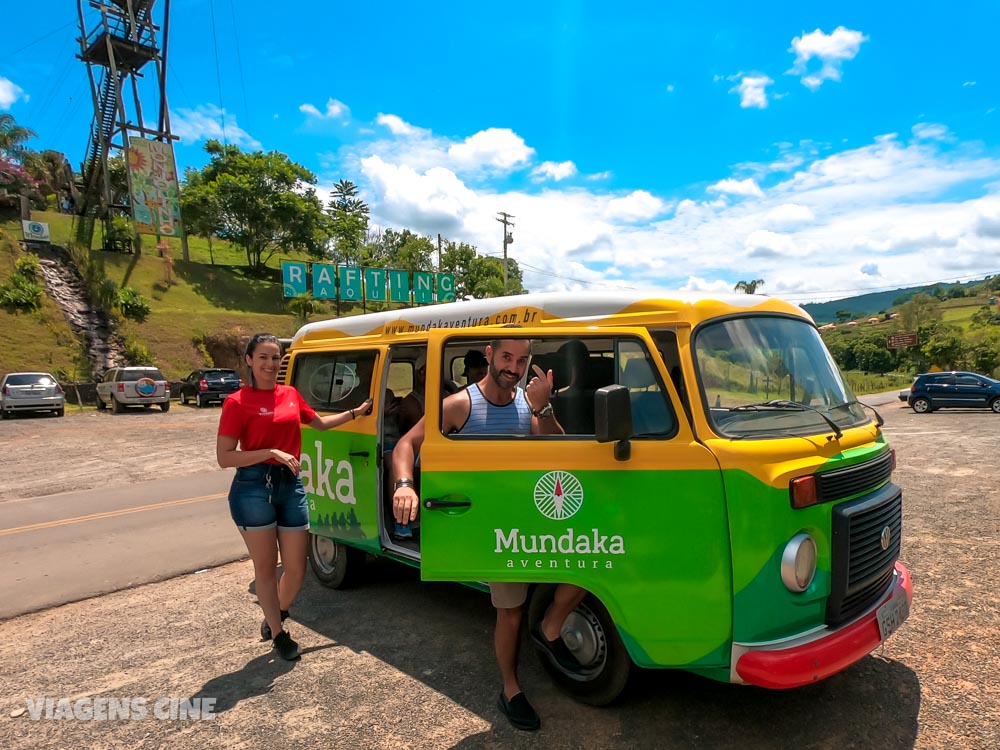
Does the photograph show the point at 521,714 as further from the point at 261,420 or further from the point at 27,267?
the point at 27,267

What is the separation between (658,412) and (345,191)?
87.4 m

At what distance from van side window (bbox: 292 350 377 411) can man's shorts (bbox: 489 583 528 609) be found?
1892 mm

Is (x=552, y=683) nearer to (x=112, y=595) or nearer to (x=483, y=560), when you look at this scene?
(x=483, y=560)

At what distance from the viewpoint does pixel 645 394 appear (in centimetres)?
298

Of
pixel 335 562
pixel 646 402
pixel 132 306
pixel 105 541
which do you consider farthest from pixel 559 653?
pixel 132 306

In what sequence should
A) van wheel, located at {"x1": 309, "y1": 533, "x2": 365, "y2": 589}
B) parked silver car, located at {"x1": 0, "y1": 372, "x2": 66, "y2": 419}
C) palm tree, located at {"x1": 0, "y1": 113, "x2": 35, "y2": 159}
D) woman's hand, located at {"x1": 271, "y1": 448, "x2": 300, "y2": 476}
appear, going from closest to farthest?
woman's hand, located at {"x1": 271, "y1": 448, "x2": 300, "y2": 476}
van wheel, located at {"x1": 309, "y1": 533, "x2": 365, "y2": 589}
parked silver car, located at {"x1": 0, "y1": 372, "x2": 66, "y2": 419}
palm tree, located at {"x1": 0, "y1": 113, "x2": 35, "y2": 159}

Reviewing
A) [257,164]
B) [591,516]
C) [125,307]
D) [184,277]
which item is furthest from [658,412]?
[257,164]

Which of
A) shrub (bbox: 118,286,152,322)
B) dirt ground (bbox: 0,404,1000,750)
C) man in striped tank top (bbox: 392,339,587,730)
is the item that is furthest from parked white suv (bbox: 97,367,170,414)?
man in striped tank top (bbox: 392,339,587,730)

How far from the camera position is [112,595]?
5.09m

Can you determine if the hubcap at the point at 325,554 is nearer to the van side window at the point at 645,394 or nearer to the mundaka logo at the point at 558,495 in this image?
the mundaka logo at the point at 558,495

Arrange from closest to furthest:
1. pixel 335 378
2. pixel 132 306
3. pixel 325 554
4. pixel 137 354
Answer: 1. pixel 335 378
2. pixel 325 554
3. pixel 137 354
4. pixel 132 306

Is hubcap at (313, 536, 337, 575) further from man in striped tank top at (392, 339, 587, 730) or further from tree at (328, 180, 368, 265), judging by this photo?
tree at (328, 180, 368, 265)

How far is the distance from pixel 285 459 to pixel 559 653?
189cm

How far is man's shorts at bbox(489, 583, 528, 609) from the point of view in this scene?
9.78 feet
